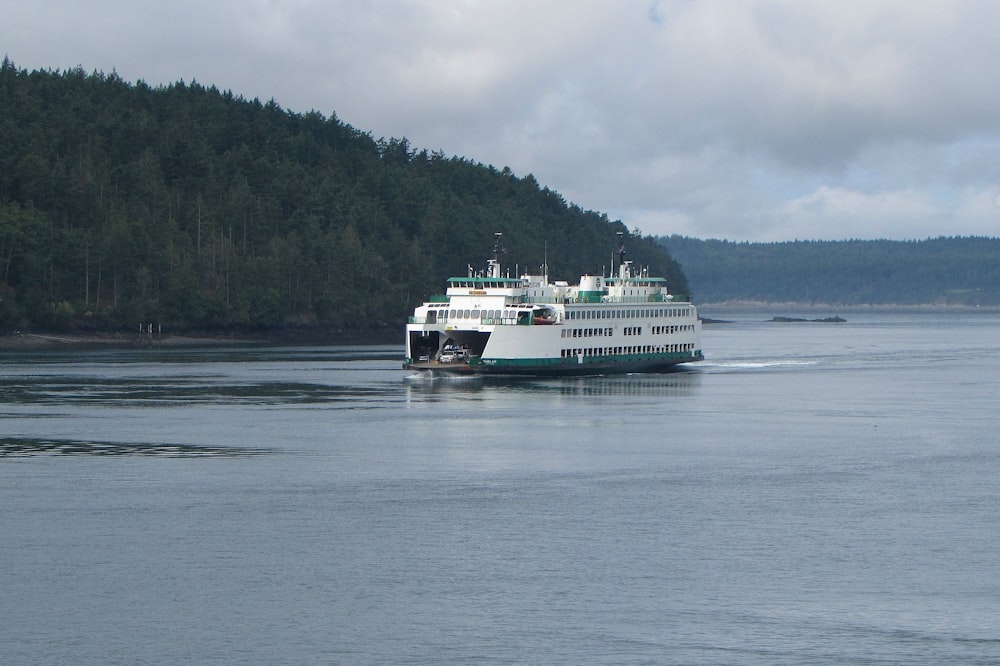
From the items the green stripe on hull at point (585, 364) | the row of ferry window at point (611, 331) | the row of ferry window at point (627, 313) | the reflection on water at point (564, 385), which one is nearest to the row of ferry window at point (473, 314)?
the green stripe on hull at point (585, 364)

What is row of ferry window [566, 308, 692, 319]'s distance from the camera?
3701 inches


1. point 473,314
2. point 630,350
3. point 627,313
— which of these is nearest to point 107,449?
point 473,314

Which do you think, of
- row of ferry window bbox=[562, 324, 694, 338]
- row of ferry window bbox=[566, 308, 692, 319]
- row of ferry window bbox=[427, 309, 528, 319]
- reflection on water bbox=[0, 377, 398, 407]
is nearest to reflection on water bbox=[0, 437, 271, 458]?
reflection on water bbox=[0, 377, 398, 407]

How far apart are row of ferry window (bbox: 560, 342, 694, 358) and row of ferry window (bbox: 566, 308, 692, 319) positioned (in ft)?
7.31

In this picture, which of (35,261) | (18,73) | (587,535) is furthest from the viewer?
(18,73)

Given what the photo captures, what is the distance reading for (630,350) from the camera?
332ft

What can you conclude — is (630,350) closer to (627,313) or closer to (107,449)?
(627,313)

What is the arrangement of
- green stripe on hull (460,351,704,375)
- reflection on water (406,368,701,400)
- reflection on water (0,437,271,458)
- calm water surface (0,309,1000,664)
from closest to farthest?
calm water surface (0,309,1000,664) → reflection on water (0,437,271,458) → reflection on water (406,368,701,400) → green stripe on hull (460,351,704,375)

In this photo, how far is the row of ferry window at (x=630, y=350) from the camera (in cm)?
9394

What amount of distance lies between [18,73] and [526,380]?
131 metres

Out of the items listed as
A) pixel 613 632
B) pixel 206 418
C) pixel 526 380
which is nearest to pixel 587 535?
pixel 613 632

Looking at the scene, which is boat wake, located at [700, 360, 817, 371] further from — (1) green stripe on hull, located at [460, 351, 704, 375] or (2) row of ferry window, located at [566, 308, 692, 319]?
(2) row of ferry window, located at [566, 308, 692, 319]

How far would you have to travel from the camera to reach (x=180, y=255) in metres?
157

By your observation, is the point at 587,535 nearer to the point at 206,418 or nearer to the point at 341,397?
the point at 206,418
